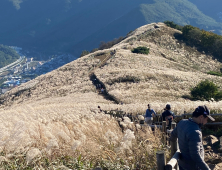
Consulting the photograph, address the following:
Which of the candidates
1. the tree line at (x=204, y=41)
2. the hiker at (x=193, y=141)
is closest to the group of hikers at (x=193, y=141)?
the hiker at (x=193, y=141)

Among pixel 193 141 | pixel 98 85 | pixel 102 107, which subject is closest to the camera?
pixel 193 141

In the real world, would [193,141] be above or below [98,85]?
below

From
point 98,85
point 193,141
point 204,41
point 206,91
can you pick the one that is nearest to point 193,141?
point 193,141

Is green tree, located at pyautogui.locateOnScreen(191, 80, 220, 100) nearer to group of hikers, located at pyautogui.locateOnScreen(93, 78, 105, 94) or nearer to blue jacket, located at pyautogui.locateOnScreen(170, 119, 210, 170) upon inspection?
group of hikers, located at pyautogui.locateOnScreen(93, 78, 105, 94)

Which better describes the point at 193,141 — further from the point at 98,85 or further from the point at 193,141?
the point at 98,85

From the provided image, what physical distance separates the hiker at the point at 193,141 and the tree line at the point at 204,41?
164 ft

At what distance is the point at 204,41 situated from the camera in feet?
175

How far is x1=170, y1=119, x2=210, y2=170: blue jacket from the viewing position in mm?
4035

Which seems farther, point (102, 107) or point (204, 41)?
point (204, 41)

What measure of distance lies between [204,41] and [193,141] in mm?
54011

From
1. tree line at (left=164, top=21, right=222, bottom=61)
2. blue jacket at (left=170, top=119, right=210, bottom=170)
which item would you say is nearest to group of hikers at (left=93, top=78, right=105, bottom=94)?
blue jacket at (left=170, top=119, right=210, bottom=170)

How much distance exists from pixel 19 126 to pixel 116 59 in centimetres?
3333

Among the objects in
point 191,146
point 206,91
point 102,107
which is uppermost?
point 206,91

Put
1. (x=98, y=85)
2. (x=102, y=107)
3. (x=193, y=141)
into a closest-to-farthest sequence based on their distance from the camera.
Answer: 1. (x=193, y=141)
2. (x=102, y=107)
3. (x=98, y=85)
